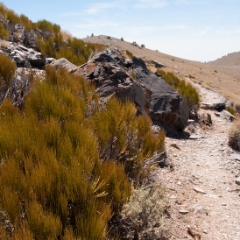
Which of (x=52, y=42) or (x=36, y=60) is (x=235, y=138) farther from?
(x=52, y=42)

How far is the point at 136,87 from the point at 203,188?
271 cm

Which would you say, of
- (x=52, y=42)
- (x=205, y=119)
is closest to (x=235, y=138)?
(x=205, y=119)

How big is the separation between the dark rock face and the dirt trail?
96 centimetres

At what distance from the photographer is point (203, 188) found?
4.57m

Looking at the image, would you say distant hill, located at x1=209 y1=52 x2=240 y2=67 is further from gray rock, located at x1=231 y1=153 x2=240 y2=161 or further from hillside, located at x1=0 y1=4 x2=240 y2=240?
hillside, located at x1=0 y1=4 x2=240 y2=240

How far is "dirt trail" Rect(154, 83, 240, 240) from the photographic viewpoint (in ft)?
11.0

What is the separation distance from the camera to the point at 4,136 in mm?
2488

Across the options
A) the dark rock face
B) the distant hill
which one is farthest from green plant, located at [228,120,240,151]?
the distant hill

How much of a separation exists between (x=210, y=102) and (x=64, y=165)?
428 inches

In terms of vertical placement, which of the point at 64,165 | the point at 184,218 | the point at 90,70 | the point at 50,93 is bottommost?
the point at 184,218

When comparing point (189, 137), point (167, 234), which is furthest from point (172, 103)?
point (167, 234)

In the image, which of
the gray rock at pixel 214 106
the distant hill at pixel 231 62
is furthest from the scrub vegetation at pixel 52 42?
the distant hill at pixel 231 62

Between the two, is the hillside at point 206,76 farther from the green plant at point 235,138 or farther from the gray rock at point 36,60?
the gray rock at point 36,60

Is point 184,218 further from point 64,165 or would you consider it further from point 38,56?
point 38,56
